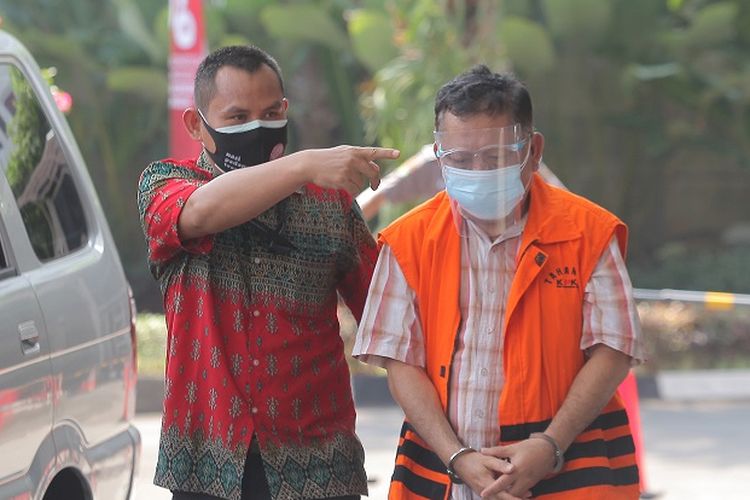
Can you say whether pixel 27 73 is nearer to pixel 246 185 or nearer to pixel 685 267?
pixel 246 185

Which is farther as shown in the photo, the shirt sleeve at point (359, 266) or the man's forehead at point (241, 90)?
the shirt sleeve at point (359, 266)

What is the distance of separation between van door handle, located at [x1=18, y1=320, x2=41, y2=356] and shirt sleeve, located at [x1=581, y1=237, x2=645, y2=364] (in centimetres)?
155

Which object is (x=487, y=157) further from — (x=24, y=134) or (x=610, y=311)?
(x=24, y=134)

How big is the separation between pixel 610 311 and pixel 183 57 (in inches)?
350

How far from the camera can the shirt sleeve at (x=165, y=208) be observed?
11.3 ft

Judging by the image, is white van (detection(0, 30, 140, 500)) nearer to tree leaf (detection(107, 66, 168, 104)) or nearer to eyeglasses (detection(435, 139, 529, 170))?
eyeglasses (detection(435, 139, 529, 170))

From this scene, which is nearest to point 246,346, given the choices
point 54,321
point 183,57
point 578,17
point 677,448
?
point 54,321

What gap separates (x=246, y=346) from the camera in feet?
11.6

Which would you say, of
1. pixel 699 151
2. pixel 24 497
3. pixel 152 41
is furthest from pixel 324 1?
pixel 24 497

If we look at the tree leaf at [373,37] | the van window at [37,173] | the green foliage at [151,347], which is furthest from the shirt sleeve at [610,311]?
the tree leaf at [373,37]

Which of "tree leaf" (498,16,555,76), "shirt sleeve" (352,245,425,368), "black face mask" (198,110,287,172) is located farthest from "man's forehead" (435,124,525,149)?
"tree leaf" (498,16,555,76)

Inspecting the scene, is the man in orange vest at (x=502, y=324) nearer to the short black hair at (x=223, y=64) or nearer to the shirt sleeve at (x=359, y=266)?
the shirt sleeve at (x=359, y=266)

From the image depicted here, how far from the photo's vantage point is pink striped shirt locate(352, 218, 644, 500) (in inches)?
132

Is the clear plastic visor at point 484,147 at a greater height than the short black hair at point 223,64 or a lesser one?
lesser
